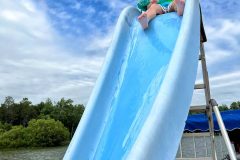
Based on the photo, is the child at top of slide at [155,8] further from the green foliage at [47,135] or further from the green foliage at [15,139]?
the green foliage at [47,135]

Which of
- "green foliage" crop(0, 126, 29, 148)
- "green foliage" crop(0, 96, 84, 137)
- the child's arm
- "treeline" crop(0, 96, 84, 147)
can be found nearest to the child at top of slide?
the child's arm

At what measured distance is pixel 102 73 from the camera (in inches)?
149

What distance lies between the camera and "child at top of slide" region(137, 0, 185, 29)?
4113 mm

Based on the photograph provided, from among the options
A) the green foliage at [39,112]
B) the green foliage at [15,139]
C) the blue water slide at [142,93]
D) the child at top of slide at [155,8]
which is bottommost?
the blue water slide at [142,93]

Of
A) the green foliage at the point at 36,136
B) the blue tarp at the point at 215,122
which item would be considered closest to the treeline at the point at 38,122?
the green foliage at the point at 36,136

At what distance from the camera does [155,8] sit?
455 centimetres

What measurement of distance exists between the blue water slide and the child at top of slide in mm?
100

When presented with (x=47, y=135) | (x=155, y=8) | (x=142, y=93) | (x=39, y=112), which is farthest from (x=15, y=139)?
(x=142, y=93)

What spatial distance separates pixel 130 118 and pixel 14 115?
7026 cm

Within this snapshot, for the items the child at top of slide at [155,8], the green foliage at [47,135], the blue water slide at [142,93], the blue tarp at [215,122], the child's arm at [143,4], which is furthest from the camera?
the green foliage at [47,135]

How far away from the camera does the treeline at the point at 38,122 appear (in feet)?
172

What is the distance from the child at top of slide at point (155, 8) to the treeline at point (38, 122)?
3452 cm

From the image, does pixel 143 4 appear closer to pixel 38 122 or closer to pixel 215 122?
pixel 215 122

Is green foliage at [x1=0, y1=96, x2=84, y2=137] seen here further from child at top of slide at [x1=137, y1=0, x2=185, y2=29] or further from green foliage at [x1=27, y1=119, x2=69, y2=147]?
child at top of slide at [x1=137, y1=0, x2=185, y2=29]
